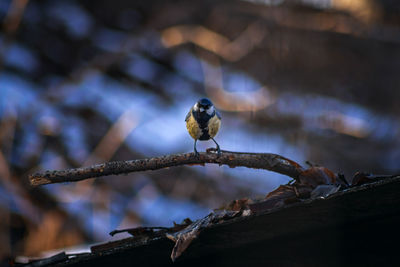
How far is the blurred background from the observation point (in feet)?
10.7

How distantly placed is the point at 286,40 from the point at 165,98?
141cm

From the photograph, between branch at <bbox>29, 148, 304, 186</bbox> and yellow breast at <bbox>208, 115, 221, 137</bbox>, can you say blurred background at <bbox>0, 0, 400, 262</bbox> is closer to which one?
A: yellow breast at <bbox>208, 115, 221, 137</bbox>

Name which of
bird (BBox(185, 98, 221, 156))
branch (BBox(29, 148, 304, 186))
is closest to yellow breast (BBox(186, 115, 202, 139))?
bird (BBox(185, 98, 221, 156))

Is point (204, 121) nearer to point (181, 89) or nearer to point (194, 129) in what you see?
point (194, 129)

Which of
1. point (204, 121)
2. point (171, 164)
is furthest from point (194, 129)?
point (171, 164)

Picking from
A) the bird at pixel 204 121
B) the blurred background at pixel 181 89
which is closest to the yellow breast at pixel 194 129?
the bird at pixel 204 121

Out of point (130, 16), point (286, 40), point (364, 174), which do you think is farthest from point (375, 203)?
point (130, 16)

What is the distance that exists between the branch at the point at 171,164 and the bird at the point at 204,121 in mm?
422

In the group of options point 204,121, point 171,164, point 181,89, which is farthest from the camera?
point 181,89

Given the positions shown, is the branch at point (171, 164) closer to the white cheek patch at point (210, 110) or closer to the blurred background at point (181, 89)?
the white cheek patch at point (210, 110)

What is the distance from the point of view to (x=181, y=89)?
4.05 metres

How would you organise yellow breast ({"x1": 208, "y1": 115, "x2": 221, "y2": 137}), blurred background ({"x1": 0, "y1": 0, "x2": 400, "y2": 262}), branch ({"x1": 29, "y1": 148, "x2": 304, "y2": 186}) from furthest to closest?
blurred background ({"x1": 0, "y1": 0, "x2": 400, "y2": 262}) < yellow breast ({"x1": 208, "y1": 115, "x2": 221, "y2": 137}) < branch ({"x1": 29, "y1": 148, "x2": 304, "y2": 186})

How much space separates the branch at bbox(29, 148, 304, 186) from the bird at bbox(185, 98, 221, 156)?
0.42 m

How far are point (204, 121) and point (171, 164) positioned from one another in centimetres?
53
